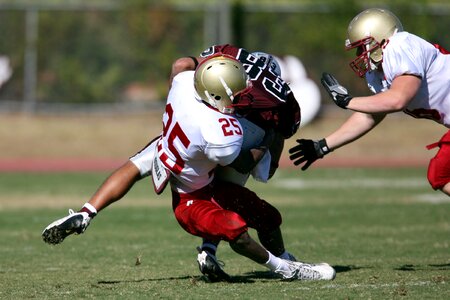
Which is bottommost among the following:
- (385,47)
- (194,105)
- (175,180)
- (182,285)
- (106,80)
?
(182,285)

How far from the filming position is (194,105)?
561 centimetres

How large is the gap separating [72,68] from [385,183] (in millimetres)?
8563

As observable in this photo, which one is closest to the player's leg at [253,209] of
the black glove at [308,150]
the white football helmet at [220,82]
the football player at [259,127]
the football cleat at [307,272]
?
the football player at [259,127]

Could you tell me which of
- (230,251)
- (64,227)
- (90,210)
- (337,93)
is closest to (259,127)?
(337,93)

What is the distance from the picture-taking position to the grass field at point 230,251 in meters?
5.57

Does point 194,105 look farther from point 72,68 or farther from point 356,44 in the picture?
point 72,68

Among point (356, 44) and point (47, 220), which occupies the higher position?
point (356, 44)

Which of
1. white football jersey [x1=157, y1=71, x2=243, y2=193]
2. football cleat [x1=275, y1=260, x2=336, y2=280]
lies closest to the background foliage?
football cleat [x1=275, y1=260, x2=336, y2=280]

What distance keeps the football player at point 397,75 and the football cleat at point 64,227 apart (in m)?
1.63

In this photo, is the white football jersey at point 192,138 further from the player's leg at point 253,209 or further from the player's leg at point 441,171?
the player's leg at point 441,171

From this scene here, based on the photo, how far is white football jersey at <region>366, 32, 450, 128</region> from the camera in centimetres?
577

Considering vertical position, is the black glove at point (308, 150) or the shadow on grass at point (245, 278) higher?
the black glove at point (308, 150)

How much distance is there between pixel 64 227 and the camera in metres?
5.69

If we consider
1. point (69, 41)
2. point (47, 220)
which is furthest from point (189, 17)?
point (47, 220)
